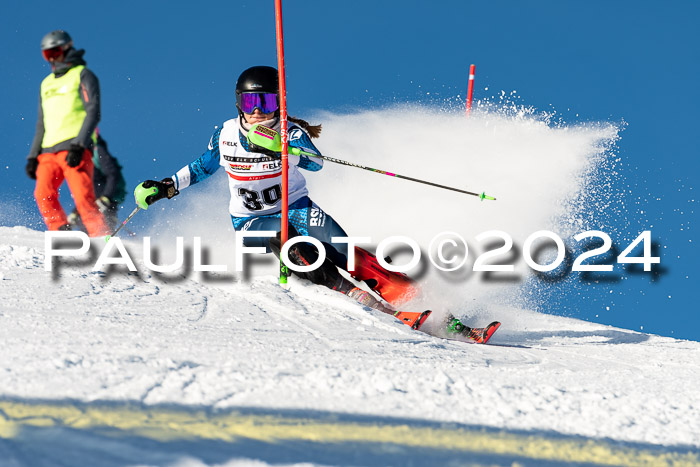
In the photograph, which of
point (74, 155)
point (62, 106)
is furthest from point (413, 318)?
point (62, 106)

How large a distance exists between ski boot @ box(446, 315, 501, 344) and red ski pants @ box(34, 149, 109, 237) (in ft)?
8.29

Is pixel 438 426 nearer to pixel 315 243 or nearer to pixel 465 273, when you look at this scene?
pixel 315 243

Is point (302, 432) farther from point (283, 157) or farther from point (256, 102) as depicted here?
point (256, 102)

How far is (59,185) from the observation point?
15.2 feet

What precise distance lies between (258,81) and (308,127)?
517 millimetres

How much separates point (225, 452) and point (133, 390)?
47 cm

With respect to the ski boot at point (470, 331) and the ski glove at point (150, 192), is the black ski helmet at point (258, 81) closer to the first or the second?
the ski glove at point (150, 192)

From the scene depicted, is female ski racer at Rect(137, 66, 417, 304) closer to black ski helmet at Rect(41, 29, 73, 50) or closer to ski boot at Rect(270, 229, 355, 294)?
ski boot at Rect(270, 229, 355, 294)

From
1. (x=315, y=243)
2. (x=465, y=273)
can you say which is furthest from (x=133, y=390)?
(x=465, y=273)

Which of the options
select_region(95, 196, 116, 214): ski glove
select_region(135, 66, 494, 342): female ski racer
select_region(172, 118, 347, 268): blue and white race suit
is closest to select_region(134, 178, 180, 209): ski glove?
select_region(135, 66, 494, 342): female ski racer

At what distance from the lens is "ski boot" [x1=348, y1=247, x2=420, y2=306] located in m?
4.68

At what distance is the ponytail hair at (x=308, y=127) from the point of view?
4.76 metres

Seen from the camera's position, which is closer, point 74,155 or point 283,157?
point 74,155

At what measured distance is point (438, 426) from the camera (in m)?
1.85
